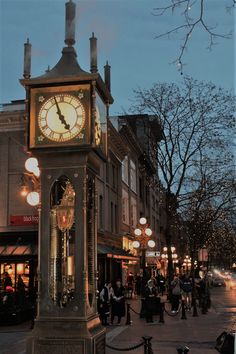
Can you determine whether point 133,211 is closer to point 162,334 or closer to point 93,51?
point 162,334

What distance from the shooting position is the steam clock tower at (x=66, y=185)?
24.0 feet

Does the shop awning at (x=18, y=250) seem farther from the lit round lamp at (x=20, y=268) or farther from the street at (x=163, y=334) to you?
the street at (x=163, y=334)

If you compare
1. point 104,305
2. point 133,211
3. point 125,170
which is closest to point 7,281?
point 104,305

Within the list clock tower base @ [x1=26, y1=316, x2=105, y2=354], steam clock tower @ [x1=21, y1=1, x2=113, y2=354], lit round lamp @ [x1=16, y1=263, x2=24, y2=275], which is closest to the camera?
clock tower base @ [x1=26, y1=316, x2=105, y2=354]

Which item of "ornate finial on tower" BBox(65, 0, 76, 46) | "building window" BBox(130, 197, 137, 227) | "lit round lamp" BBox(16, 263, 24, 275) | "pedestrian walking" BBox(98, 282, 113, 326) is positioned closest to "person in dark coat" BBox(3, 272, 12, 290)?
"lit round lamp" BBox(16, 263, 24, 275)

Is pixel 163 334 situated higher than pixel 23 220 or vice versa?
pixel 23 220

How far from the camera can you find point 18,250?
23.4 m

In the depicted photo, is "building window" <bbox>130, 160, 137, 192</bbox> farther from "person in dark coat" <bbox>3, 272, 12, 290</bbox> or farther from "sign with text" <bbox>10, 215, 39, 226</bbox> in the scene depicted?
"person in dark coat" <bbox>3, 272, 12, 290</bbox>

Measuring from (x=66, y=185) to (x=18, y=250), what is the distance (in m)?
16.2

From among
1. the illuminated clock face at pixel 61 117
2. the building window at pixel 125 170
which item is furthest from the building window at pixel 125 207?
the illuminated clock face at pixel 61 117

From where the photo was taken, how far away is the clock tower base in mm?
6977

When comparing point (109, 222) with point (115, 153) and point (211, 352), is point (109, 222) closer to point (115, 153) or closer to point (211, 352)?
point (115, 153)

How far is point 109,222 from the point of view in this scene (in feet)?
111

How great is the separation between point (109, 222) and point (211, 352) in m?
22.7
